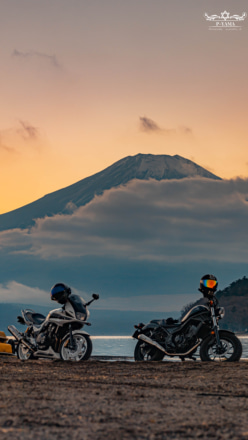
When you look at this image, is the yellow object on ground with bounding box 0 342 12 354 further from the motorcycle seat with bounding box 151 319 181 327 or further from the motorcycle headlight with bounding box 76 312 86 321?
the motorcycle seat with bounding box 151 319 181 327

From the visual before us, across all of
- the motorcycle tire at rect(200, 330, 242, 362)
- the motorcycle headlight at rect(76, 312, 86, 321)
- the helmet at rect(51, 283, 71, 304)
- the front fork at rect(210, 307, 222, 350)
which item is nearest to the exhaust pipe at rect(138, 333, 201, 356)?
the motorcycle tire at rect(200, 330, 242, 362)

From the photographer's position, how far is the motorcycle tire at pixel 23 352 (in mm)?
17447

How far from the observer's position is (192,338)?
15.6m

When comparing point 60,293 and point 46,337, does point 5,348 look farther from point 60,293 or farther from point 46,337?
point 60,293

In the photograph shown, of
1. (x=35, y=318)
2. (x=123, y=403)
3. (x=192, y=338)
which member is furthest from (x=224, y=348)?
(x=123, y=403)

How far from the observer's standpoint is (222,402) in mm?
8047

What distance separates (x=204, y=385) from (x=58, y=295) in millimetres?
6712

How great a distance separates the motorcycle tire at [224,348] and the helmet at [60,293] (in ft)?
12.7

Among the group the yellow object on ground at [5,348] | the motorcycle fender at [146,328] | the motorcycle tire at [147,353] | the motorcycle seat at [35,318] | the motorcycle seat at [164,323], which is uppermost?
the motorcycle seat at [35,318]

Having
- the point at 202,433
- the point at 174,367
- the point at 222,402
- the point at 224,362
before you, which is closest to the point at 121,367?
the point at 174,367

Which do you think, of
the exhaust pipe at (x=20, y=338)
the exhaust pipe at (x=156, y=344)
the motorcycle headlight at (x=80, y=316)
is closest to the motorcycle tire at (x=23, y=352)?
the exhaust pipe at (x=20, y=338)

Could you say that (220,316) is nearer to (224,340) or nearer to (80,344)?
(224,340)

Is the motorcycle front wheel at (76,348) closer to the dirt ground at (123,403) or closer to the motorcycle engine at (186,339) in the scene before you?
the dirt ground at (123,403)

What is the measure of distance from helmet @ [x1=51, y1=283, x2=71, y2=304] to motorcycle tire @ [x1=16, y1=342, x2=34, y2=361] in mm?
2199
